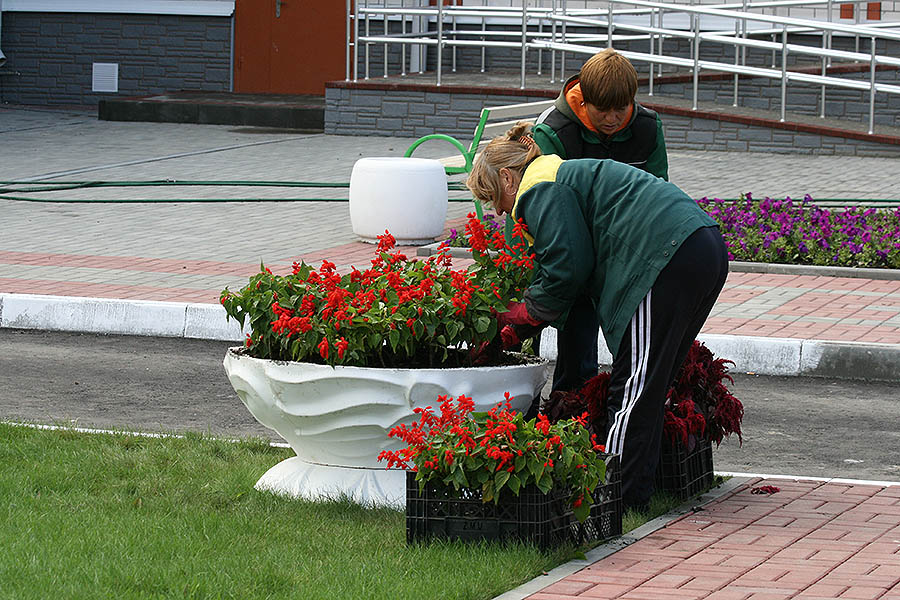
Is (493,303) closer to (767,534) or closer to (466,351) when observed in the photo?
(466,351)

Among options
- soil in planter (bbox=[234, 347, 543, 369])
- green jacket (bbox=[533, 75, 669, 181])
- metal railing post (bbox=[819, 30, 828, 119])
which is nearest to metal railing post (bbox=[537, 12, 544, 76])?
metal railing post (bbox=[819, 30, 828, 119])

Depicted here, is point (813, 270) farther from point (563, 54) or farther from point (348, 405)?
point (563, 54)

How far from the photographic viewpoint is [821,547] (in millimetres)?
4930

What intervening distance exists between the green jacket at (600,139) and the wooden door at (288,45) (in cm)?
1816

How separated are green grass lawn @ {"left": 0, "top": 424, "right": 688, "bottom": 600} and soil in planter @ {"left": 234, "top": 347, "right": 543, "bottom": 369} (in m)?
0.52

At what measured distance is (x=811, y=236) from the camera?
35.7 ft

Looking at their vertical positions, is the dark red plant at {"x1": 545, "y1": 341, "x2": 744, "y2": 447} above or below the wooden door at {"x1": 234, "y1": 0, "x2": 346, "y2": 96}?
below

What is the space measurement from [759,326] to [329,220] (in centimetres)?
548

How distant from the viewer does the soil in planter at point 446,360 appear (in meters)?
5.39

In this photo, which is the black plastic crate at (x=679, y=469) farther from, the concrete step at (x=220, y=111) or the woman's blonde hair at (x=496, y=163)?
the concrete step at (x=220, y=111)

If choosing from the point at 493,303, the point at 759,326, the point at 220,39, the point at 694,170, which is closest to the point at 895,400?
the point at 759,326

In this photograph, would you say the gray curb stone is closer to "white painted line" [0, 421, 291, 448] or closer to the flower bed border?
the flower bed border

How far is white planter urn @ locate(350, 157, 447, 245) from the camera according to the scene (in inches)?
467

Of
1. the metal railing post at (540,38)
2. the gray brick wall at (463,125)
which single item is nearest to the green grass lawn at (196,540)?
the gray brick wall at (463,125)
